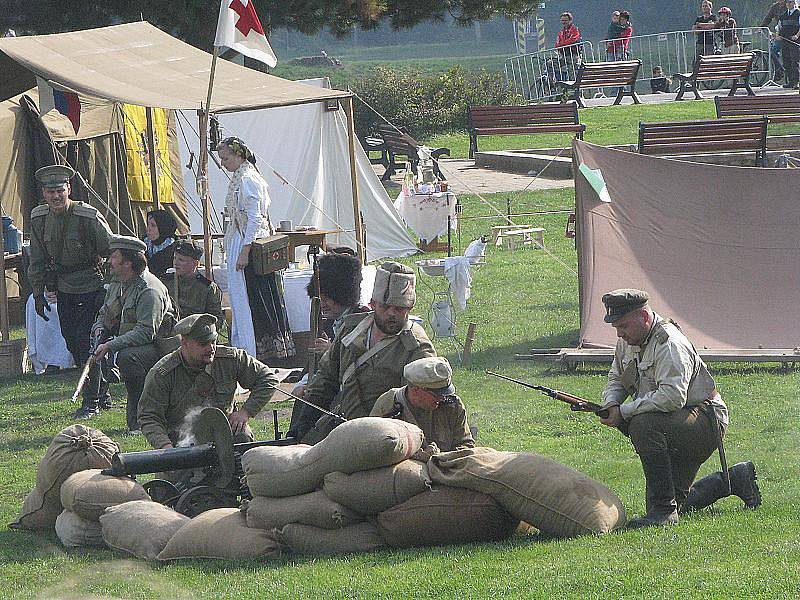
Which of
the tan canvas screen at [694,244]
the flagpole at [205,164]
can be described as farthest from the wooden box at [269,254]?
the tan canvas screen at [694,244]

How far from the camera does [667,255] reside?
473 inches

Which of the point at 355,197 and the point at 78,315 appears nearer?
the point at 78,315

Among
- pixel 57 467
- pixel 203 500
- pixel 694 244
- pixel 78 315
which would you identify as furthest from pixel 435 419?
pixel 694 244

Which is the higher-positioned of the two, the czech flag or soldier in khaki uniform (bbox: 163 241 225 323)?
the czech flag

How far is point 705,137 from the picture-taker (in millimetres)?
19828

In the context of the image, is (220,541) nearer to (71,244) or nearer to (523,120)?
(71,244)

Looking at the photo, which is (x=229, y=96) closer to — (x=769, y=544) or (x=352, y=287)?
(x=352, y=287)

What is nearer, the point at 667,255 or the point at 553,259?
the point at 667,255

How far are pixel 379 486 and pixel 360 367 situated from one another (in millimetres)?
927

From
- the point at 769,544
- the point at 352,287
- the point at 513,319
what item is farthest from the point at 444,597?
the point at 513,319

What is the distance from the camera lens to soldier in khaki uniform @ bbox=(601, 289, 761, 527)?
6.39 metres

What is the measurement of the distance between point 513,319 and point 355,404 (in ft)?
21.4

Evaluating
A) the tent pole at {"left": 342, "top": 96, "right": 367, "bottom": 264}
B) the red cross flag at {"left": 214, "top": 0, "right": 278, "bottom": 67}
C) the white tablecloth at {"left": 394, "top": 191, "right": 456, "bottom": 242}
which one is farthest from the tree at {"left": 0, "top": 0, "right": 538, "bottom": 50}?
the red cross flag at {"left": 214, "top": 0, "right": 278, "bottom": 67}

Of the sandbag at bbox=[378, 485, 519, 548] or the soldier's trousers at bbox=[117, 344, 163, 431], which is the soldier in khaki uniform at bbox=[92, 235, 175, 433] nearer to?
the soldier's trousers at bbox=[117, 344, 163, 431]
